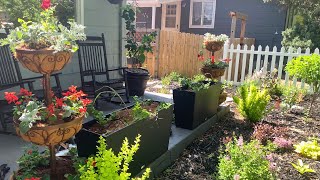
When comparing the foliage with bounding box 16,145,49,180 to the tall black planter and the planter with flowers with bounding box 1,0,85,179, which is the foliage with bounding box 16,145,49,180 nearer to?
the planter with flowers with bounding box 1,0,85,179

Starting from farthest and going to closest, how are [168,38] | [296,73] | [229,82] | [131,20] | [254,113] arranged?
[168,38] < [229,82] < [131,20] < [296,73] < [254,113]

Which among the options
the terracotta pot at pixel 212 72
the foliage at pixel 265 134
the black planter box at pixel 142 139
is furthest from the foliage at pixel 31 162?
the terracotta pot at pixel 212 72

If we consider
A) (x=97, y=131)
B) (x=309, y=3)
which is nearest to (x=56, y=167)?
(x=97, y=131)

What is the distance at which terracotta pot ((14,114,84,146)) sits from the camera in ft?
5.14

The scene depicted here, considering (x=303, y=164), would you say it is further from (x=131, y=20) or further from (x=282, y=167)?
(x=131, y=20)

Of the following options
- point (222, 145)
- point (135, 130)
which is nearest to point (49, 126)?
point (135, 130)

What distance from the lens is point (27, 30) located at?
67.8 inches

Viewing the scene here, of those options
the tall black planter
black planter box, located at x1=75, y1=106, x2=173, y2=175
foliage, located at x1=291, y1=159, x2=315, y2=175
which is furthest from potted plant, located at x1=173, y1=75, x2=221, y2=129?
foliage, located at x1=291, y1=159, x2=315, y2=175

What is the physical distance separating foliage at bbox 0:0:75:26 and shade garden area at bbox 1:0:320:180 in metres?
0.93

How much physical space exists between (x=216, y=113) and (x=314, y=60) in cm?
164

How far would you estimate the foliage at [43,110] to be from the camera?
4.96 feet

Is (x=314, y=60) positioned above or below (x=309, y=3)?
below

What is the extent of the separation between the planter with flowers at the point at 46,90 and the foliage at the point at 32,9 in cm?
254

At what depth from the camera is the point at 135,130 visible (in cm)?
214
